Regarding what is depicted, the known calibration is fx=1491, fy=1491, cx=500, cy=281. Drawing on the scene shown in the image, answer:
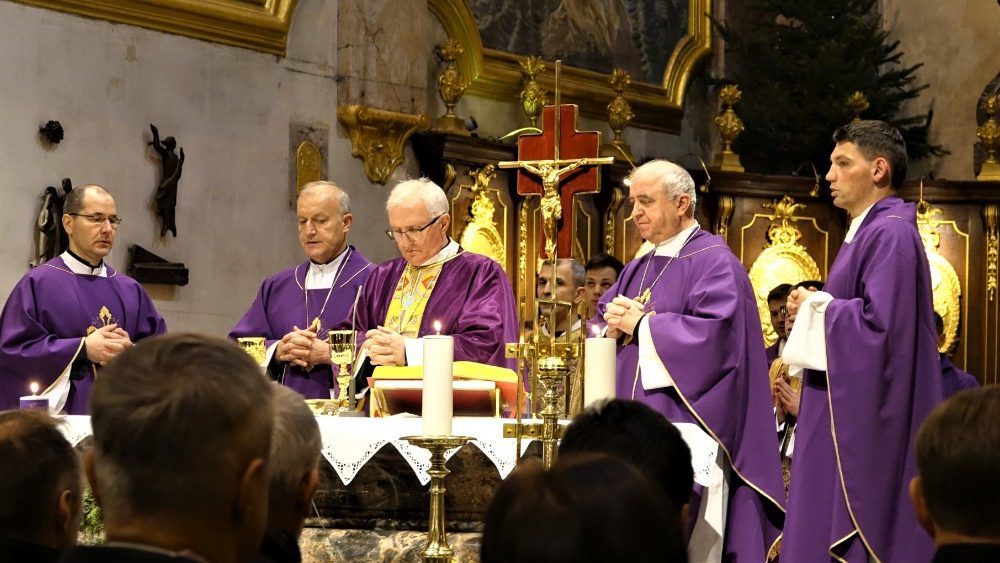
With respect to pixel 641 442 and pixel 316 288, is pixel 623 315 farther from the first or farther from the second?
pixel 641 442

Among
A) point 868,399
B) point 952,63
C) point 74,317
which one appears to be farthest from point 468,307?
point 952,63

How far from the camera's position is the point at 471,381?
5.36 metres

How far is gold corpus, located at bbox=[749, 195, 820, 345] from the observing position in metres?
13.2

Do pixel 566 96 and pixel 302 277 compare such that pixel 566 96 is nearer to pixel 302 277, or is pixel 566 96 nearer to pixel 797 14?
pixel 797 14

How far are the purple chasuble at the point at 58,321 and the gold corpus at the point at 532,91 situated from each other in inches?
194

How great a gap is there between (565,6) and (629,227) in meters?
2.03

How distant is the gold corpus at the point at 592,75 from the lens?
11.9 metres

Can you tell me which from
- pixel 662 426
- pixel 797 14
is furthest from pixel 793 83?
pixel 662 426

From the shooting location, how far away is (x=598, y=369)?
4.43 metres

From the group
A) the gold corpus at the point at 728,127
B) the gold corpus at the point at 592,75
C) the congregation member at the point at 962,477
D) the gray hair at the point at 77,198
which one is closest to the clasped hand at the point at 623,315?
the gray hair at the point at 77,198

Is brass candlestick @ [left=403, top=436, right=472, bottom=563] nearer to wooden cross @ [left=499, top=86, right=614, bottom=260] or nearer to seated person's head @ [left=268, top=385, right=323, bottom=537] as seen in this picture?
wooden cross @ [left=499, top=86, right=614, bottom=260]

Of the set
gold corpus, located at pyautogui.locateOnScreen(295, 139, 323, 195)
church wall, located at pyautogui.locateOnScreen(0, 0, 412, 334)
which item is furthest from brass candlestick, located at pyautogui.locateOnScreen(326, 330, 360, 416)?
gold corpus, located at pyautogui.locateOnScreen(295, 139, 323, 195)

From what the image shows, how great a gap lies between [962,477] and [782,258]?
11.1 metres

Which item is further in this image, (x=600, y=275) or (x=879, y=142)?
(x=600, y=275)
